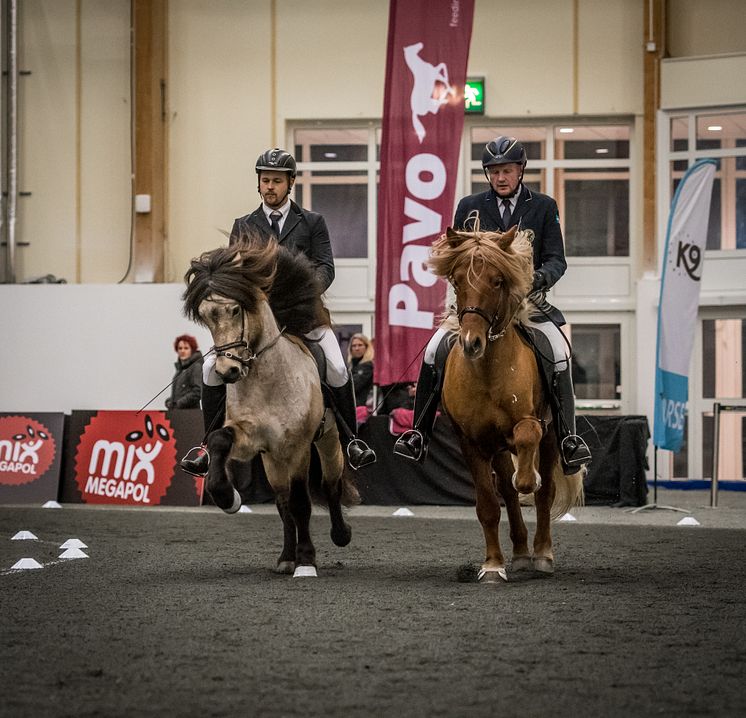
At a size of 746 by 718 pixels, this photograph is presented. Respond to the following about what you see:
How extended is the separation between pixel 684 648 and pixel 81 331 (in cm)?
1726

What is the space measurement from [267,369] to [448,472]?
8663 millimetres

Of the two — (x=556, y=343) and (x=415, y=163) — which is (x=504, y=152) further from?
(x=415, y=163)

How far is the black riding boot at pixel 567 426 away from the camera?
325 inches

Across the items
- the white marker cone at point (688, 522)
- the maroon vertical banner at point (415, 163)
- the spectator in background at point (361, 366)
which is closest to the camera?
the white marker cone at point (688, 522)

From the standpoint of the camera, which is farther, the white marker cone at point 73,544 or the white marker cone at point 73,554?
the white marker cone at point 73,544

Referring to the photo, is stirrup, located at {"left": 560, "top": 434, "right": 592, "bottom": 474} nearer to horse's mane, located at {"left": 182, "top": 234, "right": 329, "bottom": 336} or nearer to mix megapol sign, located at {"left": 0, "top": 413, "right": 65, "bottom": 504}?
horse's mane, located at {"left": 182, "top": 234, "right": 329, "bottom": 336}

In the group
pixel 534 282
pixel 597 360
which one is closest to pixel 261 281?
pixel 534 282

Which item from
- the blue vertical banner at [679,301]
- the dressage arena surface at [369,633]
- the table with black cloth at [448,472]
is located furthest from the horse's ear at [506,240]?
the table with black cloth at [448,472]

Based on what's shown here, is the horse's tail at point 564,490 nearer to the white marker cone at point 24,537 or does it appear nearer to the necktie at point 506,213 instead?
the necktie at point 506,213

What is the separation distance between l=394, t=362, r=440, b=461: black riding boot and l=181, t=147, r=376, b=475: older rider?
242 millimetres

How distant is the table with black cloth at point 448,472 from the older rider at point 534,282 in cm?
721

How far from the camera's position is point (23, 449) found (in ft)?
54.0

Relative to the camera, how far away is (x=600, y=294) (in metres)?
22.3

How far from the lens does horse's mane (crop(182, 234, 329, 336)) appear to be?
7.79m
